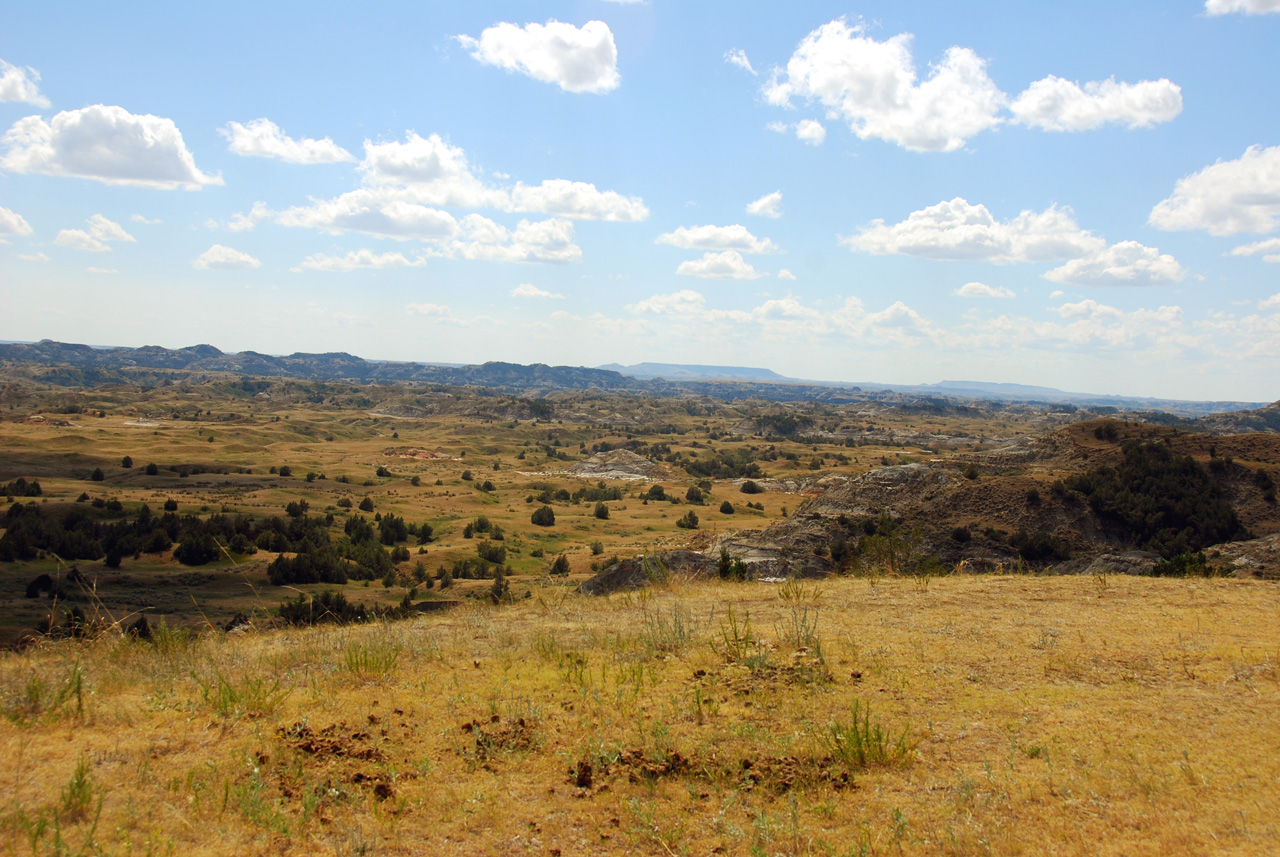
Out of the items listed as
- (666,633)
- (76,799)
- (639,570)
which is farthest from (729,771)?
(639,570)

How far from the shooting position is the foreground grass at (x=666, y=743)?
176 inches

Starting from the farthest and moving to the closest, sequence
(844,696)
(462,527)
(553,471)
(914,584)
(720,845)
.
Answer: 1. (553,471)
2. (462,527)
3. (914,584)
4. (844,696)
5. (720,845)

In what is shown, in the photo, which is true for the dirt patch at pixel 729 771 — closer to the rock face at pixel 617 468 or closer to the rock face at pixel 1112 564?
the rock face at pixel 1112 564

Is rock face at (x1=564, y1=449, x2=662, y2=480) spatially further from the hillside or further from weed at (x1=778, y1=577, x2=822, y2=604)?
weed at (x1=778, y1=577, x2=822, y2=604)

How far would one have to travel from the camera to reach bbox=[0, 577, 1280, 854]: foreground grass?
4473 millimetres

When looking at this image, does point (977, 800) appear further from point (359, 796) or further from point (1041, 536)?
point (1041, 536)

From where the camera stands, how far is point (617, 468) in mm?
90812

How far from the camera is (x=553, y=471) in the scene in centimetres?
9144

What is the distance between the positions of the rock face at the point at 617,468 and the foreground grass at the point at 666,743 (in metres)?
77.1

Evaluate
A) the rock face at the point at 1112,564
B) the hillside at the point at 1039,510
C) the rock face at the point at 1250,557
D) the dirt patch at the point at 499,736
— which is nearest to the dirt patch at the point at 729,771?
the dirt patch at the point at 499,736

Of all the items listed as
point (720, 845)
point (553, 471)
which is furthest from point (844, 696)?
point (553, 471)

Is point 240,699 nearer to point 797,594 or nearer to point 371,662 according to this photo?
point 371,662

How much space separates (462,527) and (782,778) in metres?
49.9

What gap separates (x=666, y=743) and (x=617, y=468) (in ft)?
280
